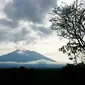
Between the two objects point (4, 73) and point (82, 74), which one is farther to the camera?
point (82, 74)

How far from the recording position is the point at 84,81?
39781 millimetres

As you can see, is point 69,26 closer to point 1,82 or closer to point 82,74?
point 82,74

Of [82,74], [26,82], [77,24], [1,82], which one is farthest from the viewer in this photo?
[77,24]

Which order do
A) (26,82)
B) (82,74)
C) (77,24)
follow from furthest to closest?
(77,24) → (82,74) → (26,82)

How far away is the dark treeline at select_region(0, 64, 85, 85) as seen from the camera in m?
36.4

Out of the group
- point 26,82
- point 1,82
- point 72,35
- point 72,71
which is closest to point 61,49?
point 72,35

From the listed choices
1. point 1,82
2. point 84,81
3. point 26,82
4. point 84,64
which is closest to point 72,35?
point 84,64

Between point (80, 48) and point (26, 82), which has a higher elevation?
point (80, 48)

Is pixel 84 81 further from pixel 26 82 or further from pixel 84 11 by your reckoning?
pixel 84 11

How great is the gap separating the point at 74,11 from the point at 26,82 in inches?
557

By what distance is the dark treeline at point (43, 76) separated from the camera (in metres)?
36.4

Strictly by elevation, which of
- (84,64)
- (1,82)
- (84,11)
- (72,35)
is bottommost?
(1,82)

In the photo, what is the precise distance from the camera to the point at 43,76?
133ft

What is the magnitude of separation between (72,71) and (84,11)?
966cm
